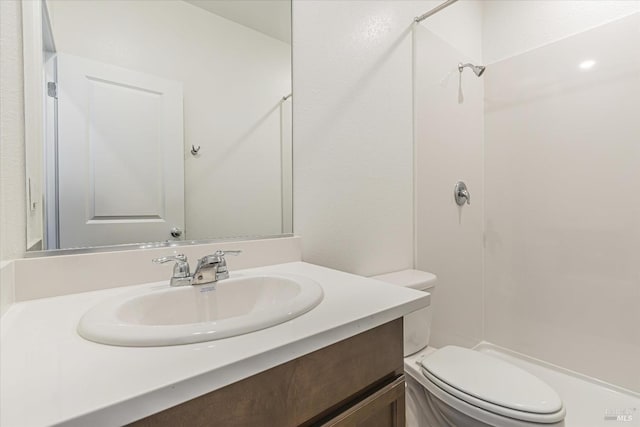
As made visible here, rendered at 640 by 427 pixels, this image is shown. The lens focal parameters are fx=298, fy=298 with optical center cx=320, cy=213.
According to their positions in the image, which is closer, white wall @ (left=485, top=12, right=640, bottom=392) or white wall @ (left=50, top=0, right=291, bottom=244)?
white wall @ (left=50, top=0, right=291, bottom=244)

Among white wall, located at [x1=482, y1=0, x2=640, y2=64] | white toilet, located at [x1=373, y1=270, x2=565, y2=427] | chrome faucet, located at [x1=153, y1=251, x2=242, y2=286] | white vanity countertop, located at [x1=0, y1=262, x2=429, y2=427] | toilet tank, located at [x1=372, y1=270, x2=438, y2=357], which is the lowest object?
white toilet, located at [x1=373, y1=270, x2=565, y2=427]

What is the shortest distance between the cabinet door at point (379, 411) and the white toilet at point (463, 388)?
387 millimetres

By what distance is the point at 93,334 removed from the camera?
0.45m

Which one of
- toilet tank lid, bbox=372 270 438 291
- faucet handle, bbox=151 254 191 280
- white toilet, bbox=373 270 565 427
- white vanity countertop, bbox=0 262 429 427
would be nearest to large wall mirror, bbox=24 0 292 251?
faucet handle, bbox=151 254 191 280

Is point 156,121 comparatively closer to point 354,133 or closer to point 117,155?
point 117,155

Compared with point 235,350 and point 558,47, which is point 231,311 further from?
point 558,47

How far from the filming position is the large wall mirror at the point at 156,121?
72 cm

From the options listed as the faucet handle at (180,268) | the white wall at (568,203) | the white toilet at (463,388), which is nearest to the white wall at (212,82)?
the faucet handle at (180,268)

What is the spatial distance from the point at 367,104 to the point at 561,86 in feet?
3.65

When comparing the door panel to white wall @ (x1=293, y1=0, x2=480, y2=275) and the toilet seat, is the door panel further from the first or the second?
the toilet seat

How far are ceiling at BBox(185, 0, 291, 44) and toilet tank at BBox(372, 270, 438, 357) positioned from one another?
1008 millimetres

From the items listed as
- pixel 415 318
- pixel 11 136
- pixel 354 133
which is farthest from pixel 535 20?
pixel 11 136

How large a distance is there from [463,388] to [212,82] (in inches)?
49.8

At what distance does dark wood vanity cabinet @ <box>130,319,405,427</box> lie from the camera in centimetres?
40
